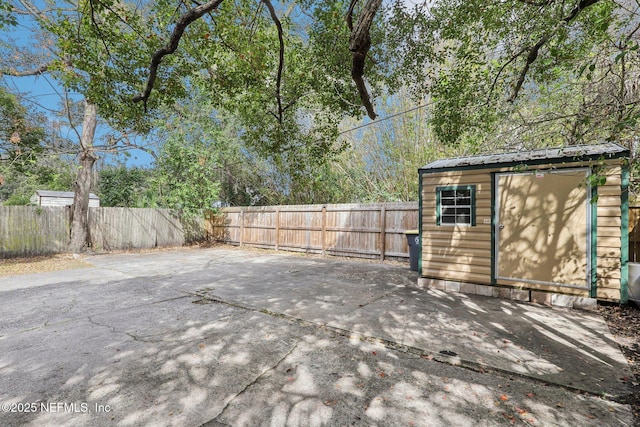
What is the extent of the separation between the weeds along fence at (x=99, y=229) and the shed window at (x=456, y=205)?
11.0 metres

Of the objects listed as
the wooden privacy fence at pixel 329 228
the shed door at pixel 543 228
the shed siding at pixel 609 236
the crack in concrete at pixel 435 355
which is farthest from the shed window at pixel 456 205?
the crack in concrete at pixel 435 355

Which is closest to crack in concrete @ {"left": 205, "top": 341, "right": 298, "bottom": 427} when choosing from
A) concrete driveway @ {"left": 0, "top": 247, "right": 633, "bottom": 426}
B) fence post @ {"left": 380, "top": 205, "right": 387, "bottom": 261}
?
concrete driveway @ {"left": 0, "top": 247, "right": 633, "bottom": 426}

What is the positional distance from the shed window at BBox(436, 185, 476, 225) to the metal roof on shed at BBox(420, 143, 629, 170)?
412mm

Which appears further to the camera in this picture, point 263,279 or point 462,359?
point 263,279

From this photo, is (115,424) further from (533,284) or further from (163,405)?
(533,284)

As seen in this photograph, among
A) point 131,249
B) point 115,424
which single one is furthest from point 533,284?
point 131,249

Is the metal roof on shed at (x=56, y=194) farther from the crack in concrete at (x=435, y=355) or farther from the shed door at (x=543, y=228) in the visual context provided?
the shed door at (x=543, y=228)

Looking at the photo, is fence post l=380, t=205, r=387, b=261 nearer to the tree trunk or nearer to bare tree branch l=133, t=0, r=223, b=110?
bare tree branch l=133, t=0, r=223, b=110

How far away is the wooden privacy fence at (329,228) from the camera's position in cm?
801

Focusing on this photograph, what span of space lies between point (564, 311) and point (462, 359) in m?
2.51

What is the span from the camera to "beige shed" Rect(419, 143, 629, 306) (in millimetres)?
3891

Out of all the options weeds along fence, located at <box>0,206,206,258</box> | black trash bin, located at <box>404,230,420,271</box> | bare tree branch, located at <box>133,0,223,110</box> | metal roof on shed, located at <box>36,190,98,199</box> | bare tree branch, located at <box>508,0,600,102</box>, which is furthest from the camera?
metal roof on shed, located at <box>36,190,98,199</box>

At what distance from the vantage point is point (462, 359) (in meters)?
2.53

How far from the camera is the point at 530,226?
432 centimetres
